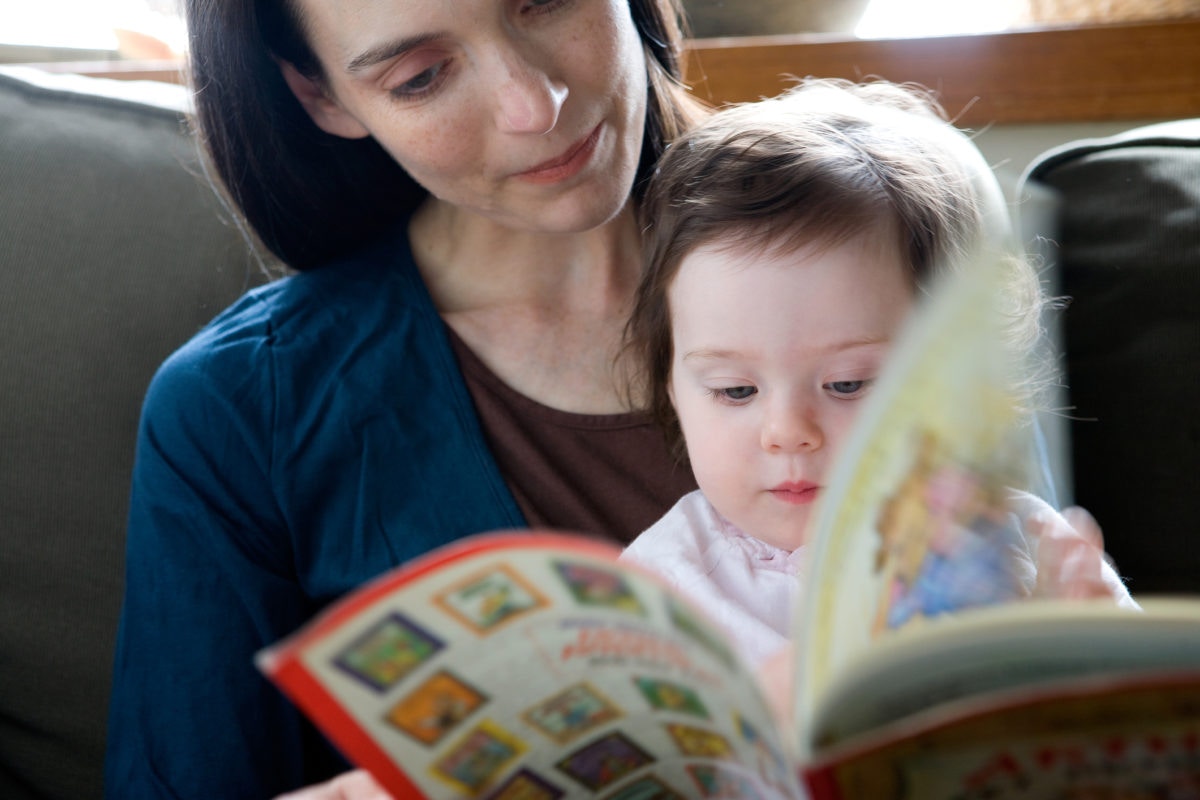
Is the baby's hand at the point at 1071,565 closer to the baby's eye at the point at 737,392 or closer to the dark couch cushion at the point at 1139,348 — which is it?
the baby's eye at the point at 737,392

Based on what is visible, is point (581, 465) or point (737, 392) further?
point (581, 465)

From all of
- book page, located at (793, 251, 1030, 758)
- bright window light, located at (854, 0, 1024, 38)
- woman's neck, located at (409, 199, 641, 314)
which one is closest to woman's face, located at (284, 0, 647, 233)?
woman's neck, located at (409, 199, 641, 314)

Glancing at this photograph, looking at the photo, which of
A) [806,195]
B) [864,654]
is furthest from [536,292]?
[864,654]

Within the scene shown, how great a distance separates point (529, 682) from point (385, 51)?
0.66 m

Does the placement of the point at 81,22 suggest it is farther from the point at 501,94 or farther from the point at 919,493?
the point at 919,493

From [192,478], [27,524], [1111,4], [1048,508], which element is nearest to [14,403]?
[27,524]

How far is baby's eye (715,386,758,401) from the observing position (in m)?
0.92

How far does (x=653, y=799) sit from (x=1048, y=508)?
46cm

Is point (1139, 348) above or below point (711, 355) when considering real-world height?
below

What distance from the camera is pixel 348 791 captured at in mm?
779

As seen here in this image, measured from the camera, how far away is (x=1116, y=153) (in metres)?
1.30

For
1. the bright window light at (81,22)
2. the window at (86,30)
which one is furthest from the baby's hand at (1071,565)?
the bright window light at (81,22)

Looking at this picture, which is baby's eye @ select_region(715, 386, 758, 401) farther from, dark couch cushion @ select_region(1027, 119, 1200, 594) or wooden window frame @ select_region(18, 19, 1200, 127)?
wooden window frame @ select_region(18, 19, 1200, 127)

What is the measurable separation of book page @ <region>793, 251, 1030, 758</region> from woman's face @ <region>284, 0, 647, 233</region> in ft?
2.03
